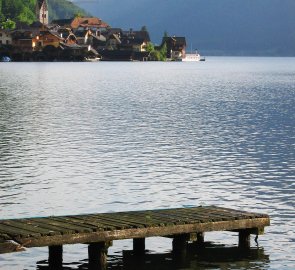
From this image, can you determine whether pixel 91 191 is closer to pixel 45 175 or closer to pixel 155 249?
pixel 45 175

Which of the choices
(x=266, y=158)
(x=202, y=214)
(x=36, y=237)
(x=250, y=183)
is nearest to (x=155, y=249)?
(x=202, y=214)

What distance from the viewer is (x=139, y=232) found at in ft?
78.6

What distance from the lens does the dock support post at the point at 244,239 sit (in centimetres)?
2650

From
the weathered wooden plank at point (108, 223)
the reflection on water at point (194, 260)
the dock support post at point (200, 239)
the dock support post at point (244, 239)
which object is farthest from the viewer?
the dock support post at point (200, 239)

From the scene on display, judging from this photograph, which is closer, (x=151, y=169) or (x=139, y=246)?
(x=139, y=246)

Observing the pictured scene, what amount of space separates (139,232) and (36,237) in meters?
2.81

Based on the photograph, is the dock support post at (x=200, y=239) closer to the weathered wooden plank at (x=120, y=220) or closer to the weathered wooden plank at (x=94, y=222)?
the weathered wooden plank at (x=120, y=220)

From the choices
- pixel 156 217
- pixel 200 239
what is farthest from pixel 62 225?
pixel 200 239

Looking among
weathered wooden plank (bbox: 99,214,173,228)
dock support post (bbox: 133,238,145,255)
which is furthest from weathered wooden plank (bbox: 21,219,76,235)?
dock support post (bbox: 133,238,145,255)

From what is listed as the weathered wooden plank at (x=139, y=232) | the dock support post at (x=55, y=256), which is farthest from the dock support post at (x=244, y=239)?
the dock support post at (x=55, y=256)

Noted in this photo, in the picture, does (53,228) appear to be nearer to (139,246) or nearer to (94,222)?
(94,222)

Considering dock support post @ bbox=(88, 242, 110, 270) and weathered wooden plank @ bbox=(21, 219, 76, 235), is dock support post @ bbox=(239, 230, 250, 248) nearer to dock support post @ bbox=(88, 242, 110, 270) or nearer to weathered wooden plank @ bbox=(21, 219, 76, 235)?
dock support post @ bbox=(88, 242, 110, 270)

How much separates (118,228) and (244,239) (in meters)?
4.43

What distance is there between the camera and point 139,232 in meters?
24.0
